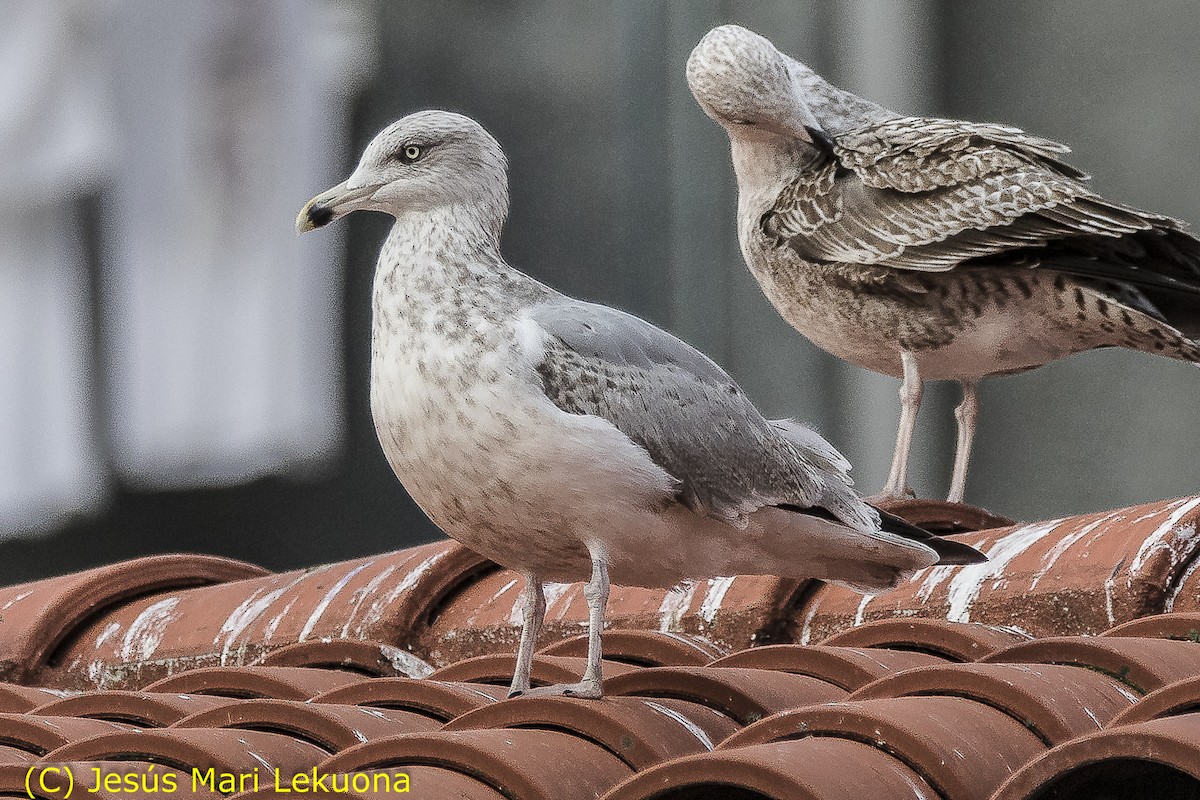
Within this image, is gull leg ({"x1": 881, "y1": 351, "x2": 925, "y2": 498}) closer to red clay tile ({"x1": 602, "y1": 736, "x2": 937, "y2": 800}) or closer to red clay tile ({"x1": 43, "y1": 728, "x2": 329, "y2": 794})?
red clay tile ({"x1": 43, "y1": 728, "x2": 329, "y2": 794})

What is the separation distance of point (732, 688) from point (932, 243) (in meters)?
1.97

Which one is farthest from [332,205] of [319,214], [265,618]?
[265,618]

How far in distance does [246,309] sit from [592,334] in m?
5.93

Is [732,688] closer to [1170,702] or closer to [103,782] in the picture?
[1170,702]

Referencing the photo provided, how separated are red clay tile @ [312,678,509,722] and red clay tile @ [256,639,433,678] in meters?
0.60

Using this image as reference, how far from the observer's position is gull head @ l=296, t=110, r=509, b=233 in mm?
3387

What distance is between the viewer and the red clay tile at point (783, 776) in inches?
92.7

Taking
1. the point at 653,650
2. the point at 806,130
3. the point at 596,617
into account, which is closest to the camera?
the point at 596,617

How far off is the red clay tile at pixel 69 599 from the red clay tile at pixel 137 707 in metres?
1.13

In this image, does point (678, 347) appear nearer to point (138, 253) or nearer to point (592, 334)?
point (592, 334)

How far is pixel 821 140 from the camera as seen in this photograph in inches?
195

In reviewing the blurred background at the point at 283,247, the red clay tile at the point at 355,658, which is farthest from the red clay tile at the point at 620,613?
the blurred background at the point at 283,247

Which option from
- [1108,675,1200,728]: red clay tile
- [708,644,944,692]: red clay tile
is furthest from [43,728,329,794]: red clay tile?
[1108,675,1200,728]: red clay tile

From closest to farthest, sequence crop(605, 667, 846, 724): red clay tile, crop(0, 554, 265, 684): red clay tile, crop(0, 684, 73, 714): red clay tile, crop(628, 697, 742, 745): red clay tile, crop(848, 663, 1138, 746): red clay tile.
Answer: crop(848, 663, 1138, 746): red clay tile, crop(628, 697, 742, 745): red clay tile, crop(605, 667, 846, 724): red clay tile, crop(0, 684, 73, 714): red clay tile, crop(0, 554, 265, 684): red clay tile
